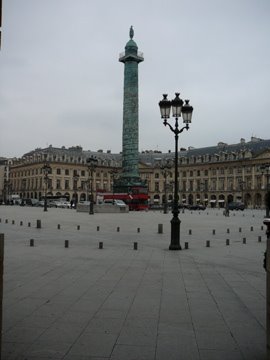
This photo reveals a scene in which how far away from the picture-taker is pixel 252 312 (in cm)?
768

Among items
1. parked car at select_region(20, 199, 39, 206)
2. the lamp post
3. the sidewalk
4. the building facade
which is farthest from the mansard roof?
the sidewalk

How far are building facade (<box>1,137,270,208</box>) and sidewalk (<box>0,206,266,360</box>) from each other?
93.9 meters

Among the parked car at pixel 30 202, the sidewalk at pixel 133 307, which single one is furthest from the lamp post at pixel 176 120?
the parked car at pixel 30 202

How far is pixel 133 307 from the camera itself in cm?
792

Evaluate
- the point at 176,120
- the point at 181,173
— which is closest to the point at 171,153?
the point at 181,173

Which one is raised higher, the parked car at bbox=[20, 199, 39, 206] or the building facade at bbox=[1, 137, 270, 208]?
the building facade at bbox=[1, 137, 270, 208]

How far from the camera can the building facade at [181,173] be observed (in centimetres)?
11250

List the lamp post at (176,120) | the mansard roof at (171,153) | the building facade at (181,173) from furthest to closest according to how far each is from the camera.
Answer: the mansard roof at (171,153) → the building facade at (181,173) → the lamp post at (176,120)

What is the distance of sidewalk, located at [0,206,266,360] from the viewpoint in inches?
226

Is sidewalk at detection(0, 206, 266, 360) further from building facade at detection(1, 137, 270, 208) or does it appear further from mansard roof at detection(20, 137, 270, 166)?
mansard roof at detection(20, 137, 270, 166)

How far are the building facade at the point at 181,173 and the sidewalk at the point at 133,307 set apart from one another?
93.9m

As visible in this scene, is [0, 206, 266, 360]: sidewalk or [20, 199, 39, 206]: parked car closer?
[0, 206, 266, 360]: sidewalk

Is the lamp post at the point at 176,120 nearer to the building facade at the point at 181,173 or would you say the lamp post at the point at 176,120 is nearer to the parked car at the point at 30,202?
the parked car at the point at 30,202

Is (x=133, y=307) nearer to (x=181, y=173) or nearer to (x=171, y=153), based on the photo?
(x=181, y=173)
